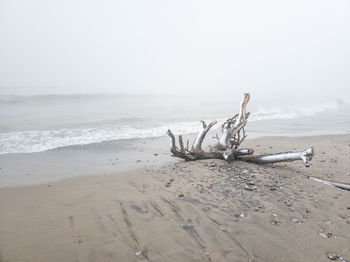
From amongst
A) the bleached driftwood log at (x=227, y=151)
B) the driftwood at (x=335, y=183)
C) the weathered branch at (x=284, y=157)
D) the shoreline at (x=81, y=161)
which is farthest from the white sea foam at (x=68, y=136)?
the driftwood at (x=335, y=183)

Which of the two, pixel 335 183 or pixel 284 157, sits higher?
pixel 284 157

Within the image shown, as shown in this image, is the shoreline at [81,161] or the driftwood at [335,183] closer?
the driftwood at [335,183]

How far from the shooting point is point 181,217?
355 cm

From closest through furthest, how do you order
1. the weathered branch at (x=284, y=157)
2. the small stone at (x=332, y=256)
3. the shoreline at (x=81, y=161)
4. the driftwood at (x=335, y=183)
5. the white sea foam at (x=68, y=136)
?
1. the small stone at (x=332, y=256)
2. the driftwood at (x=335, y=183)
3. the weathered branch at (x=284, y=157)
4. the shoreline at (x=81, y=161)
5. the white sea foam at (x=68, y=136)

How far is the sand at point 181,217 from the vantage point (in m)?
2.84

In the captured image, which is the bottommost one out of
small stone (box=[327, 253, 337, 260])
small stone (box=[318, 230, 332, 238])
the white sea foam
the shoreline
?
small stone (box=[327, 253, 337, 260])

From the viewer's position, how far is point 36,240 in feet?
9.89

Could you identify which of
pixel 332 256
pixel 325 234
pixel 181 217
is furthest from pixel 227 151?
pixel 332 256

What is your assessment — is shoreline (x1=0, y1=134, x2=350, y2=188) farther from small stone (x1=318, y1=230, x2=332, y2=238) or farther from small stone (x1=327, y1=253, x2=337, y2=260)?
small stone (x1=327, y1=253, x2=337, y2=260)

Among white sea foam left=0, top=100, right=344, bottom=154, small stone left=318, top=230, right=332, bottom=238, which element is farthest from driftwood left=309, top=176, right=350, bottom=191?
white sea foam left=0, top=100, right=344, bottom=154

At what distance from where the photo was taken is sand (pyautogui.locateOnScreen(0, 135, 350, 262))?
2842 millimetres

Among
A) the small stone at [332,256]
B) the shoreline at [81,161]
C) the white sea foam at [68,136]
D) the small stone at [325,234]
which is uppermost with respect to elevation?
the white sea foam at [68,136]

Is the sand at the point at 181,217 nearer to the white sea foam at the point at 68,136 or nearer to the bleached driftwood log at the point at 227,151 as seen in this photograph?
the bleached driftwood log at the point at 227,151

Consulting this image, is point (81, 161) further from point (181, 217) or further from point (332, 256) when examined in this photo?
point (332, 256)
